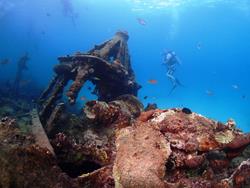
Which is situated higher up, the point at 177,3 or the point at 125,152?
the point at 125,152

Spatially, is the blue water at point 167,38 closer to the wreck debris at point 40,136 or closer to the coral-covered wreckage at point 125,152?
the coral-covered wreckage at point 125,152

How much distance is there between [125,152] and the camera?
3.85 metres

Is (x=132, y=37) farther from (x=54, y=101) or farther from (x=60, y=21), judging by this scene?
(x=54, y=101)

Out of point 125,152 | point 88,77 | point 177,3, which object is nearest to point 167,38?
point 177,3

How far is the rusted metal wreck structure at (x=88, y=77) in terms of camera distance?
28.2 ft

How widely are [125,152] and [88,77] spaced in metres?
5.52

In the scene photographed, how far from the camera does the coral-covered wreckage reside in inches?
134

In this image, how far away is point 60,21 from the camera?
460ft

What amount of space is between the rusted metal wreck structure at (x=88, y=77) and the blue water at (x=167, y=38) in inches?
1440

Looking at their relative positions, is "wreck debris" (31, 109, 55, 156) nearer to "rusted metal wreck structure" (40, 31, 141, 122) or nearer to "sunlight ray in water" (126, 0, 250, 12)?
"rusted metal wreck structure" (40, 31, 141, 122)

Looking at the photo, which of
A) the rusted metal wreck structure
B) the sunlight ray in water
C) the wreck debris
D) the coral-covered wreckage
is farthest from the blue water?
the wreck debris

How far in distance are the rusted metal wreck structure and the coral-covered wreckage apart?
1680mm

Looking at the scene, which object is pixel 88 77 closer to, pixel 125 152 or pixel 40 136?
pixel 40 136

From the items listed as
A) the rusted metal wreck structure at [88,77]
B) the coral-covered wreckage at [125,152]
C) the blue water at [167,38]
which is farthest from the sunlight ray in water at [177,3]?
the coral-covered wreckage at [125,152]
